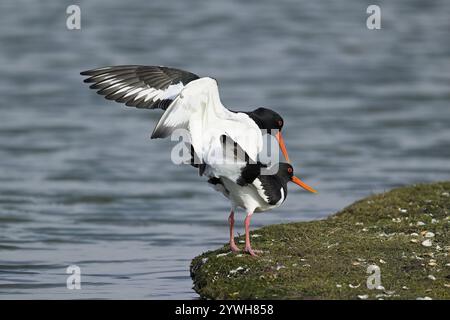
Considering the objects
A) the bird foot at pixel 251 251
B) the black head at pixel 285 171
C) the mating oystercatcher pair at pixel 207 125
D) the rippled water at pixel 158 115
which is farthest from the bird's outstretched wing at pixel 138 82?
the rippled water at pixel 158 115

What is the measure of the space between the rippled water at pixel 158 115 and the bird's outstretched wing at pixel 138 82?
178 cm

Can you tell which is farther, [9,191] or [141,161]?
[141,161]

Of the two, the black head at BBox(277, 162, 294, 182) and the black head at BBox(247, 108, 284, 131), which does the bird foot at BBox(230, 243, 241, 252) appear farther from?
the black head at BBox(247, 108, 284, 131)

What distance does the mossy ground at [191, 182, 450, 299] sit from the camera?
283 inches

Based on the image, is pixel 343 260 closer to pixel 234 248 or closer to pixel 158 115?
pixel 234 248

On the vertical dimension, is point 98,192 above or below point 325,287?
below

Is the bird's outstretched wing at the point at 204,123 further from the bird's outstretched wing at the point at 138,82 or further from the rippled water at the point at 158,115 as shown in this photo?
the rippled water at the point at 158,115

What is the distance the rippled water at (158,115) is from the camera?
10805 mm

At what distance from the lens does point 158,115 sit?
61.3 ft
